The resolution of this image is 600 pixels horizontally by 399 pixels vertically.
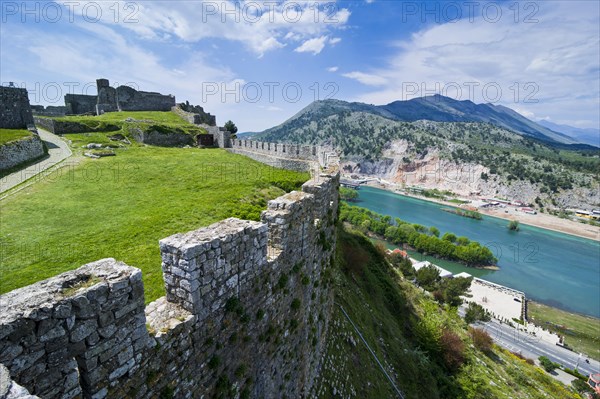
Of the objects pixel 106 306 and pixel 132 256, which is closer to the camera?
pixel 106 306

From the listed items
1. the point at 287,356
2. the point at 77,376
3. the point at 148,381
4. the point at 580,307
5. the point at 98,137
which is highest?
the point at 98,137

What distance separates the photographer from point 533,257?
88.9 meters

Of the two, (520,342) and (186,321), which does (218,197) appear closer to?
(186,321)

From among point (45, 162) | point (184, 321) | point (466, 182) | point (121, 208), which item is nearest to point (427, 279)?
point (121, 208)

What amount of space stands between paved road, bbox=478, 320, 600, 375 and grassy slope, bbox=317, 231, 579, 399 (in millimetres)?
21776

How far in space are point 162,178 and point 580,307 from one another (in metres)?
87.8

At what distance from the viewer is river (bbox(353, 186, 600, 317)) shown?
226 ft

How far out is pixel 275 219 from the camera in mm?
7203

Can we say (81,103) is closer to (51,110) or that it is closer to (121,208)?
(51,110)

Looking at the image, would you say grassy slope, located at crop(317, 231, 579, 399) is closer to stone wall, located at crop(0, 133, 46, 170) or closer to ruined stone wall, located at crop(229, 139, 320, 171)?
ruined stone wall, located at crop(229, 139, 320, 171)

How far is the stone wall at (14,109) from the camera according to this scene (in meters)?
21.8


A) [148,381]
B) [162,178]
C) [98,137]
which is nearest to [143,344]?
[148,381]

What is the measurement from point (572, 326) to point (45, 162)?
80860 mm

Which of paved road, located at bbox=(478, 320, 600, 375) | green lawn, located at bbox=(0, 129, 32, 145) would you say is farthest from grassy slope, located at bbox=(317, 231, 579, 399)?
paved road, located at bbox=(478, 320, 600, 375)
